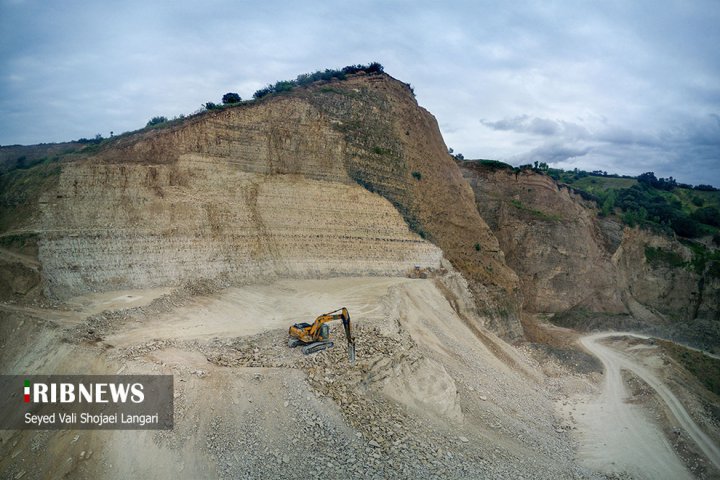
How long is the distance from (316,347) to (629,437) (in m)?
13.5

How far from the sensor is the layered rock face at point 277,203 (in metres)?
19.9

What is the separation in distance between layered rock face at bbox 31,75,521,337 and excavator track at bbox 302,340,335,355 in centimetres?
875

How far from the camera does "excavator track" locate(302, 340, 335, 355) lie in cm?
1447

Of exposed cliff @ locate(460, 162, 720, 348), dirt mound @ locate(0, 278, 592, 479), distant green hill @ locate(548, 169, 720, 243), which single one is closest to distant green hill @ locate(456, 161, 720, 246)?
distant green hill @ locate(548, 169, 720, 243)

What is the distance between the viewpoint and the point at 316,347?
1462 cm

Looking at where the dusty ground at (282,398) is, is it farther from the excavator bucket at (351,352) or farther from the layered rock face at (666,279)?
the layered rock face at (666,279)

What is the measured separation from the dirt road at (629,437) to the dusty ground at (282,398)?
319 mm

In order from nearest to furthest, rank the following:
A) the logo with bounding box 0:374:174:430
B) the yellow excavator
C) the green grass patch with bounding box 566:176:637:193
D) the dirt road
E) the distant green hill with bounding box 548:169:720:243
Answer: the logo with bounding box 0:374:174:430 → the yellow excavator → the dirt road → the distant green hill with bounding box 548:169:720:243 → the green grass patch with bounding box 566:176:637:193

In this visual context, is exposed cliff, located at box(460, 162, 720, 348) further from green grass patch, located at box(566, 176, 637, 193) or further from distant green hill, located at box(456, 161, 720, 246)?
green grass patch, located at box(566, 176, 637, 193)

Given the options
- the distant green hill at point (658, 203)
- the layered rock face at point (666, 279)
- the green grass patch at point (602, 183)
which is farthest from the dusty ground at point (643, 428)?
the green grass patch at point (602, 183)

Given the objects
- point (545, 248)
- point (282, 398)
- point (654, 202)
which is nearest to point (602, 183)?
point (654, 202)

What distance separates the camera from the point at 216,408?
11805mm

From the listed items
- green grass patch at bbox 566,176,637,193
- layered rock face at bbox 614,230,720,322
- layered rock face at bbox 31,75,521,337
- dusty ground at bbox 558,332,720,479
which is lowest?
dusty ground at bbox 558,332,720,479

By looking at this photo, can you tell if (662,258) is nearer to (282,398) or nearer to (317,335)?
(317,335)
